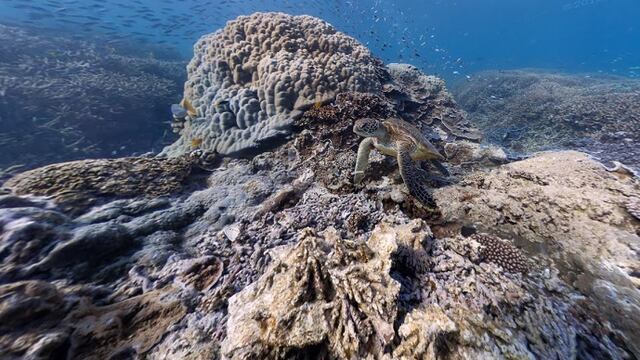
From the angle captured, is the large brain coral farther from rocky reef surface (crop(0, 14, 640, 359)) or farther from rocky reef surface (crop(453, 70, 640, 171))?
rocky reef surface (crop(453, 70, 640, 171))

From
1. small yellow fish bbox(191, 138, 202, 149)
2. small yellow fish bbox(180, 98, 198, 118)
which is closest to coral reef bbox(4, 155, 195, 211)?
small yellow fish bbox(191, 138, 202, 149)

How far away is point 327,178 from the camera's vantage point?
4.46m

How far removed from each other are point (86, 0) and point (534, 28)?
8438 inches

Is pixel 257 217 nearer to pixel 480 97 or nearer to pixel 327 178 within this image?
pixel 327 178

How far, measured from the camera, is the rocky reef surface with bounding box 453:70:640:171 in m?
8.33

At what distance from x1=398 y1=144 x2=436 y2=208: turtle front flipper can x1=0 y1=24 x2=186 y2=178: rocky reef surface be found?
12.5 meters

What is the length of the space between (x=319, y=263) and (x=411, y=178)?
2.14 metres

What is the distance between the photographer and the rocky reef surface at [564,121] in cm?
833

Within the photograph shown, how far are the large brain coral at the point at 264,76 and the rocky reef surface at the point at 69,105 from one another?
23.4ft

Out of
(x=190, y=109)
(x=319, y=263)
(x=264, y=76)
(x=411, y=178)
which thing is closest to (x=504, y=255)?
(x=411, y=178)

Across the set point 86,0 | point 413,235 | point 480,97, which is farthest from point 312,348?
point 86,0

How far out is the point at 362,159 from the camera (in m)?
4.30

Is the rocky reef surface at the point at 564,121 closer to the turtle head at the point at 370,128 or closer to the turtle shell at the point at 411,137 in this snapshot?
the turtle shell at the point at 411,137

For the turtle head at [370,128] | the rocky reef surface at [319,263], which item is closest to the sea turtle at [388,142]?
the turtle head at [370,128]
